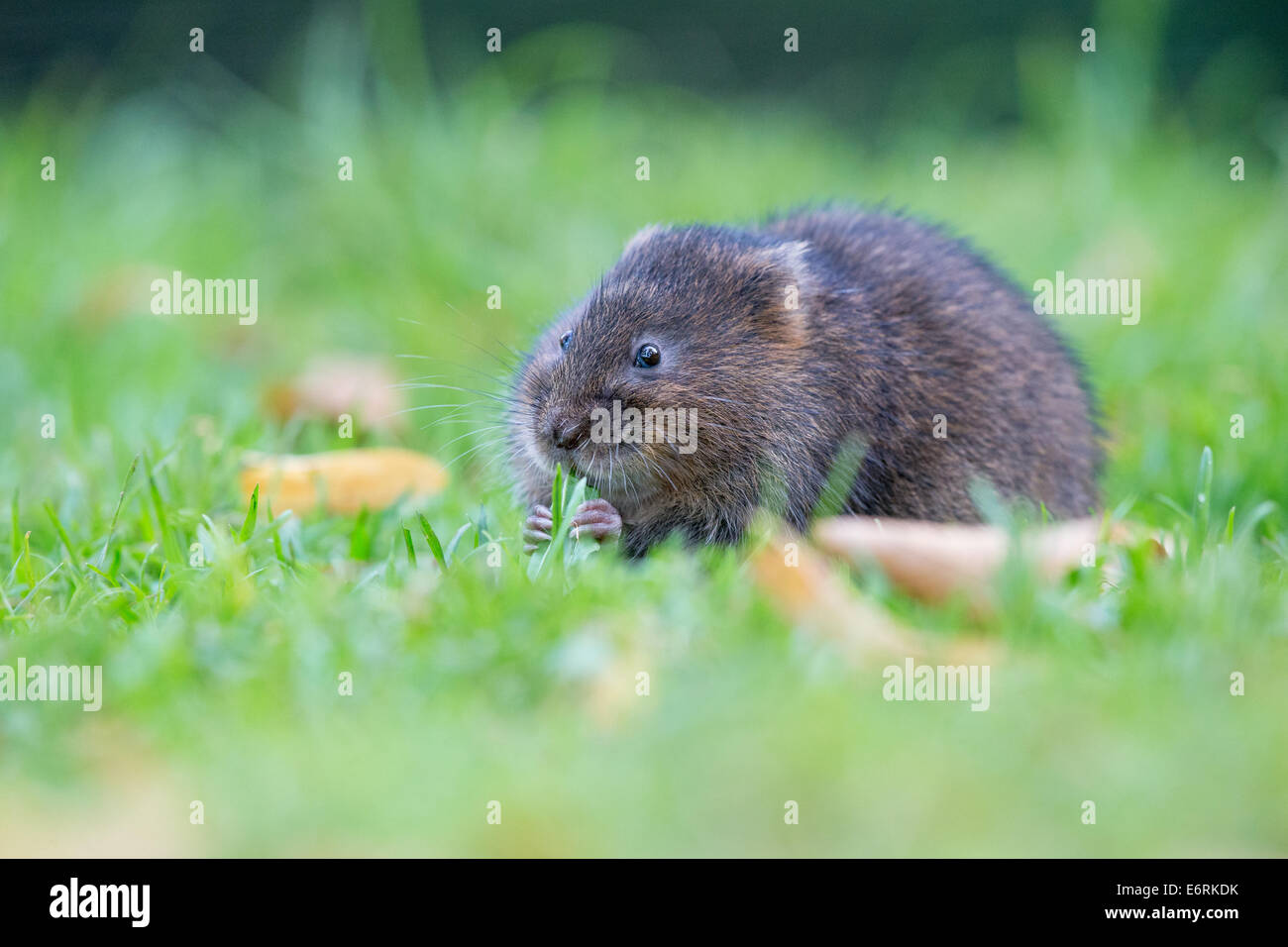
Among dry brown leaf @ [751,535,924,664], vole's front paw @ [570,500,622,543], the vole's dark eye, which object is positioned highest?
the vole's dark eye

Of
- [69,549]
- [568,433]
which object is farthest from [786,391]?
[69,549]

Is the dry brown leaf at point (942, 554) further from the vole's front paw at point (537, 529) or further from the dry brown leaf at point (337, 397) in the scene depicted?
the dry brown leaf at point (337, 397)

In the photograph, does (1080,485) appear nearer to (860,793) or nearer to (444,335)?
(860,793)

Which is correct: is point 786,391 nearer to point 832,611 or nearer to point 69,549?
point 832,611

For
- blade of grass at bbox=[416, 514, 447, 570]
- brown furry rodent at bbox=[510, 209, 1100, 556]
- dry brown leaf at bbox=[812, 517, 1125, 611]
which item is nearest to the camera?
dry brown leaf at bbox=[812, 517, 1125, 611]

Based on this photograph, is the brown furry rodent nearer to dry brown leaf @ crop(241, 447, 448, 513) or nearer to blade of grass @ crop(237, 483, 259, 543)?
dry brown leaf @ crop(241, 447, 448, 513)

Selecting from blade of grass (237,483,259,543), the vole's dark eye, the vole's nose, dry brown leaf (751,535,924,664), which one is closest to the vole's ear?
the vole's dark eye

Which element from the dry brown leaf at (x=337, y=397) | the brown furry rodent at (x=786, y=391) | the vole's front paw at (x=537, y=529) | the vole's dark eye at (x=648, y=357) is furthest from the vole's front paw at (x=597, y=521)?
the dry brown leaf at (x=337, y=397)
